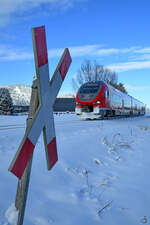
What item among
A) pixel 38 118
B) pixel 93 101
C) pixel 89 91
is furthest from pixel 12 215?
pixel 89 91

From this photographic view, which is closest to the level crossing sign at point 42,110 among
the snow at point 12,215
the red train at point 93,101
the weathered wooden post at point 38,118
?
the weathered wooden post at point 38,118

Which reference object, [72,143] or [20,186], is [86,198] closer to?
[20,186]

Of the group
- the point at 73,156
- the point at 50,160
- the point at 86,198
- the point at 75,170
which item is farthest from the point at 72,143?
the point at 50,160

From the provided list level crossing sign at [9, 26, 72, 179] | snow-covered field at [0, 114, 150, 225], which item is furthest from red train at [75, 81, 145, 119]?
level crossing sign at [9, 26, 72, 179]

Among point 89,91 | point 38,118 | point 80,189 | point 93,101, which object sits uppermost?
point 89,91

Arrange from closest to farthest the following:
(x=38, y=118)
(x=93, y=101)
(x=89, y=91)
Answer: (x=38, y=118)
(x=93, y=101)
(x=89, y=91)

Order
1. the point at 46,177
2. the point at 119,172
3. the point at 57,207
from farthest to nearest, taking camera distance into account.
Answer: the point at 119,172 < the point at 46,177 < the point at 57,207

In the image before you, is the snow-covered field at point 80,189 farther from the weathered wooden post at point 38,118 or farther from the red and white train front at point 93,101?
the red and white train front at point 93,101

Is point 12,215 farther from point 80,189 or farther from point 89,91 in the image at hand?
point 89,91

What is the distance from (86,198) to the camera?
2.65 metres

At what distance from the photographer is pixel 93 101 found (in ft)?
49.6

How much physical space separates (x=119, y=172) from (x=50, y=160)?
2294 mm

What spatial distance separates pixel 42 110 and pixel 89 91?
567 inches

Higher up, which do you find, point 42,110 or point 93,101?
point 93,101
